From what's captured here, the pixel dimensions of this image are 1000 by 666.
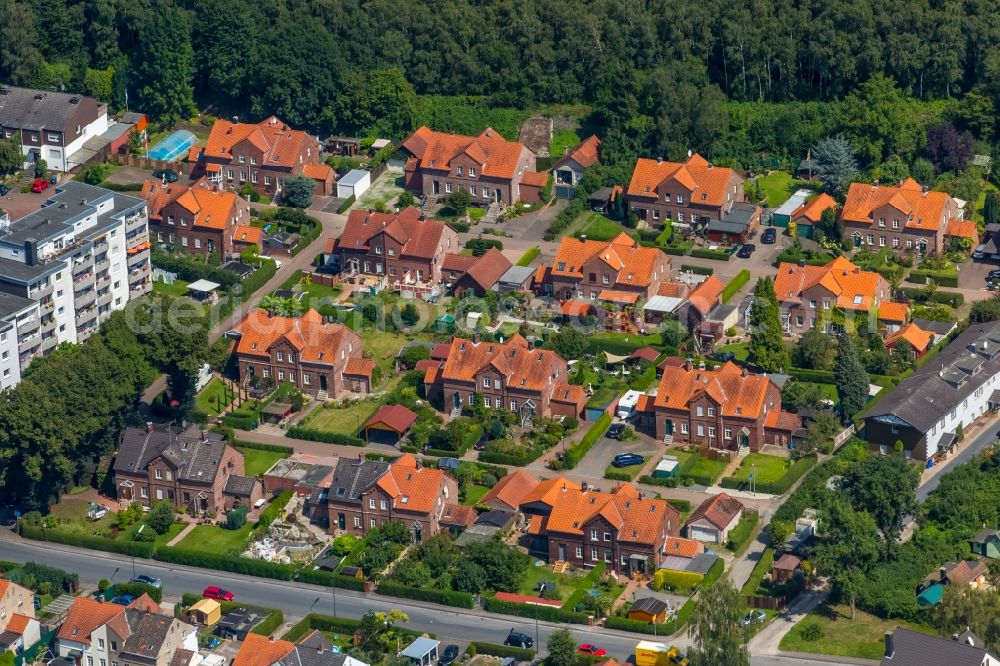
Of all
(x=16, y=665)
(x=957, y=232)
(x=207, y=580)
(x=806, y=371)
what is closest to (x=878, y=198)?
(x=957, y=232)

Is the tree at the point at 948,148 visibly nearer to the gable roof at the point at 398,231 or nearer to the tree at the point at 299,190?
the gable roof at the point at 398,231

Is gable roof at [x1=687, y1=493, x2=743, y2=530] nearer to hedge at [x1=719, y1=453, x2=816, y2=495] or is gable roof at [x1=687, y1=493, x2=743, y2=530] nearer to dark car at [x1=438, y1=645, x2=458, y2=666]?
hedge at [x1=719, y1=453, x2=816, y2=495]

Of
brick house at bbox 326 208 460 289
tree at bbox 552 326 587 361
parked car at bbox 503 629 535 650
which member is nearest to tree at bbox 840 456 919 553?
parked car at bbox 503 629 535 650

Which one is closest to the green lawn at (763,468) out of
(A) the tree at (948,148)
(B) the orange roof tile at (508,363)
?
(B) the orange roof tile at (508,363)

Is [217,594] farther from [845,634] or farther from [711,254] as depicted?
[711,254]

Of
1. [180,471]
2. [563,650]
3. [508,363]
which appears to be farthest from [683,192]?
[563,650]
